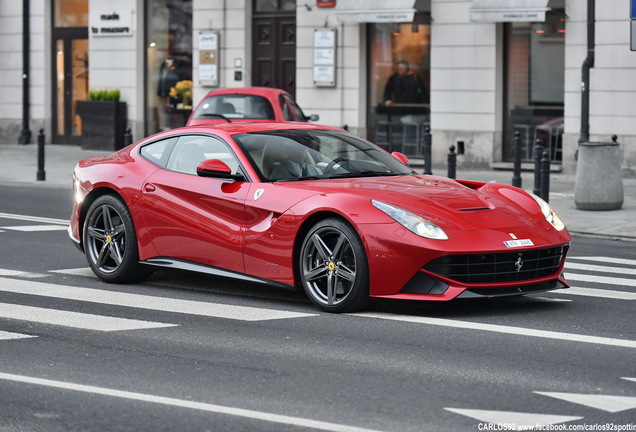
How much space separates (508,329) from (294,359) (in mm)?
1634

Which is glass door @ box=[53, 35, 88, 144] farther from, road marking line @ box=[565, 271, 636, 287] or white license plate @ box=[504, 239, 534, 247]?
white license plate @ box=[504, 239, 534, 247]

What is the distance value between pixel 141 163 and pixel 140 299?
54.5 inches

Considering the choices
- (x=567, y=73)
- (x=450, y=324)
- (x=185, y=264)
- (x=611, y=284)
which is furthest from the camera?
(x=567, y=73)

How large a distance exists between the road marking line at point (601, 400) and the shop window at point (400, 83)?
65.0 ft

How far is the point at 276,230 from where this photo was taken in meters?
9.43

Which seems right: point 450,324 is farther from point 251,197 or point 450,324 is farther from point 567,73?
point 567,73

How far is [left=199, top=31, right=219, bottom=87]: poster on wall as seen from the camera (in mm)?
28750

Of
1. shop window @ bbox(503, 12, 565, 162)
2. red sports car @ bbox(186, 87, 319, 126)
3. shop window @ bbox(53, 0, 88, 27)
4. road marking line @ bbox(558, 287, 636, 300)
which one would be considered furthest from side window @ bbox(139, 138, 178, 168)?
shop window @ bbox(53, 0, 88, 27)

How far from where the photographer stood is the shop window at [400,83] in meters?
26.3

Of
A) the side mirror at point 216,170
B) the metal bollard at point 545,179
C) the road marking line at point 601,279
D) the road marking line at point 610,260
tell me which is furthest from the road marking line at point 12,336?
the metal bollard at point 545,179

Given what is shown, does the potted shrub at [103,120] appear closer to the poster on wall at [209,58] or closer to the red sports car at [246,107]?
the poster on wall at [209,58]

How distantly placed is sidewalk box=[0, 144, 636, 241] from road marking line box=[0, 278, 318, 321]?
7.03 meters

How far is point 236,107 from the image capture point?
2223 cm

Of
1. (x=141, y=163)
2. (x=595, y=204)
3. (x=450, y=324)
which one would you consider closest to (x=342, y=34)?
(x=595, y=204)
